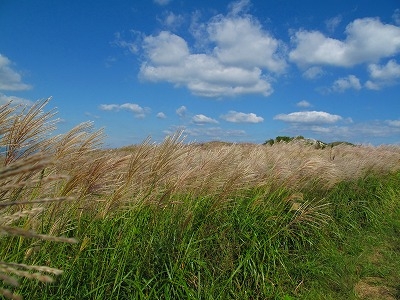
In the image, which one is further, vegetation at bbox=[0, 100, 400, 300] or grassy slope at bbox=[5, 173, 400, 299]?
grassy slope at bbox=[5, 173, 400, 299]

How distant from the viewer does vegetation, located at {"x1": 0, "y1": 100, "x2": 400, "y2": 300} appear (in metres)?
2.63

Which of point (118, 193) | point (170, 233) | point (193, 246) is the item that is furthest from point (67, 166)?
point (193, 246)

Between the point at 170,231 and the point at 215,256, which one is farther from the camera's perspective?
the point at 215,256

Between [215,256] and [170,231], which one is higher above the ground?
[170,231]

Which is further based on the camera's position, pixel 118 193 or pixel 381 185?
pixel 381 185

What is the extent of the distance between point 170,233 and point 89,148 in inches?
43.1

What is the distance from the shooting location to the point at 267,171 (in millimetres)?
5137

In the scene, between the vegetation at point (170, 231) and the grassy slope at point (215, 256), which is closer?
the vegetation at point (170, 231)

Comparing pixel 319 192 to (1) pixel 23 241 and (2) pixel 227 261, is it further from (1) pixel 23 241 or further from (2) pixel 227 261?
(1) pixel 23 241

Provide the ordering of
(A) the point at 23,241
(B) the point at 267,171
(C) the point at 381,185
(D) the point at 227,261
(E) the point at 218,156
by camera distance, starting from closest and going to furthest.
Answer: (A) the point at 23,241
(D) the point at 227,261
(E) the point at 218,156
(B) the point at 267,171
(C) the point at 381,185

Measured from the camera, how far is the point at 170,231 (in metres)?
3.46

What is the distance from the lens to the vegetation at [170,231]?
263 centimetres

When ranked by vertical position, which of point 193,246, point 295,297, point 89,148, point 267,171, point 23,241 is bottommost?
point 295,297

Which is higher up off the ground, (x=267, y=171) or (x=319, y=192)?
(x=267, y=171)
